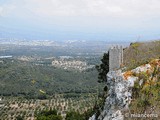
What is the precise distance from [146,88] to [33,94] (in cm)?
7168

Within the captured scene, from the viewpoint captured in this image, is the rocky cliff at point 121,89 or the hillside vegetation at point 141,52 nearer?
the rocky cliff at point 121,89

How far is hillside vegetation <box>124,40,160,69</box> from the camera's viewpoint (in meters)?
18.6

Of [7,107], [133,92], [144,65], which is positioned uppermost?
[144,65]

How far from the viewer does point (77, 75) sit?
116625 mm

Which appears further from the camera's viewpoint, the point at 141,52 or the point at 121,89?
the point at 141,52

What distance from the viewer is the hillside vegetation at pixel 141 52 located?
18.6 m

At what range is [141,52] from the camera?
19.5 metres

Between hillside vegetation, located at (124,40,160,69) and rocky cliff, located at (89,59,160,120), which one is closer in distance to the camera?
rocky cliff, located at (89,59,160,120)

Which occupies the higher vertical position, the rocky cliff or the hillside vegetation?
the hillside vegetation

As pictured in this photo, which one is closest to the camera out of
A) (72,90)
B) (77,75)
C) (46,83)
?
(72,90)

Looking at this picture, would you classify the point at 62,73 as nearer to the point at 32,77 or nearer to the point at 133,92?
the point at 32,77

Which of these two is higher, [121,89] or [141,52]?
[141,52]

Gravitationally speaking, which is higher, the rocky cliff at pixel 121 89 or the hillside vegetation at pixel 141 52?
the hillside vegetation at pixel 141 52

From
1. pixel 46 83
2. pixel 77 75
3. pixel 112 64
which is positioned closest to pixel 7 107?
pixel 46 83
